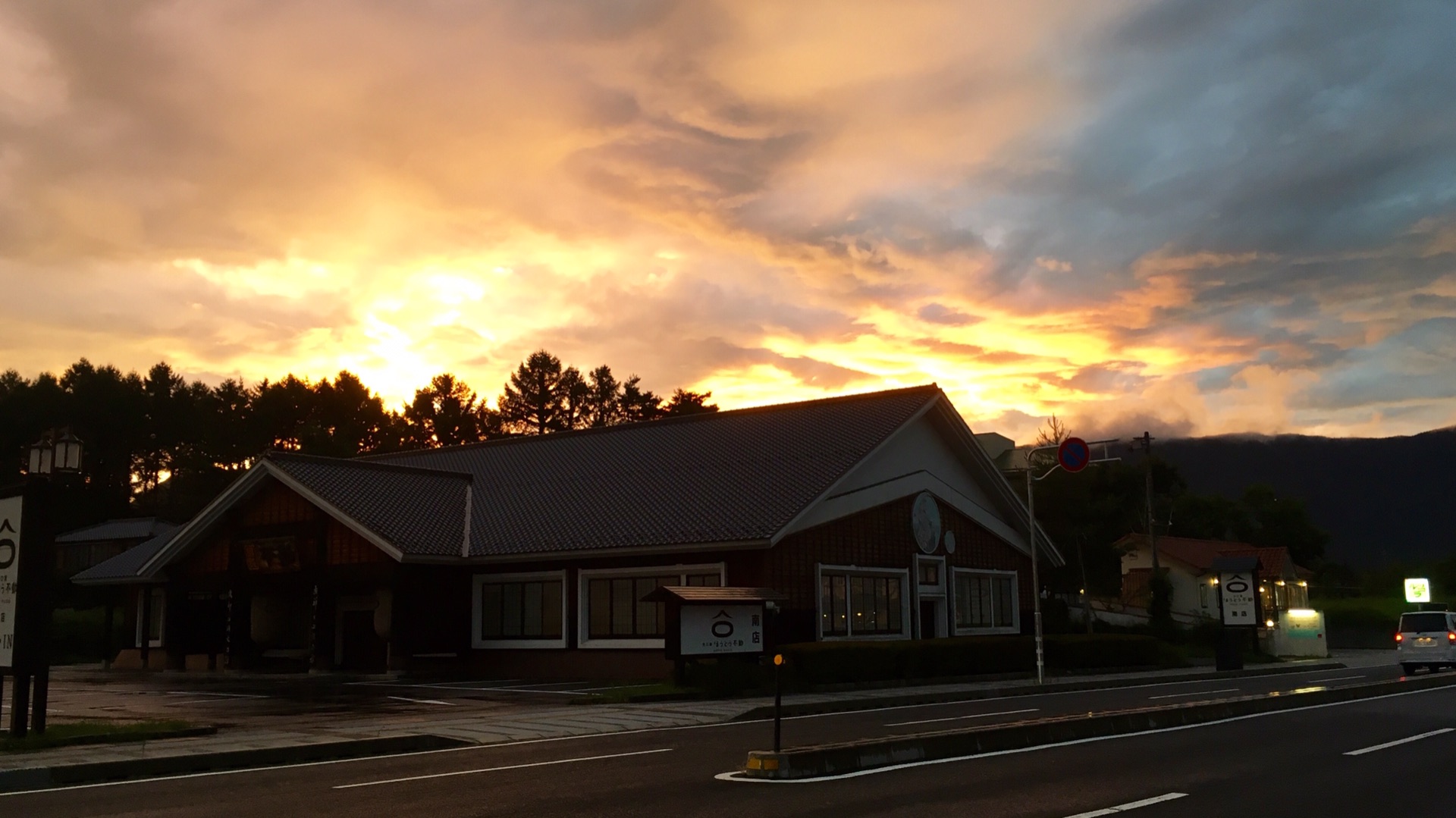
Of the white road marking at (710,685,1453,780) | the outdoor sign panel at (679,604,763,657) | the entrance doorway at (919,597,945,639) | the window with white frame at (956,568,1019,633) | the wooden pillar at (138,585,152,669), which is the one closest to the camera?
the white road marking at (710,685,1453,780)

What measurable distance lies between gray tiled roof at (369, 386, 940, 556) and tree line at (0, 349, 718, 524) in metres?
38.1

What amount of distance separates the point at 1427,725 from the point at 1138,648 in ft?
67.8

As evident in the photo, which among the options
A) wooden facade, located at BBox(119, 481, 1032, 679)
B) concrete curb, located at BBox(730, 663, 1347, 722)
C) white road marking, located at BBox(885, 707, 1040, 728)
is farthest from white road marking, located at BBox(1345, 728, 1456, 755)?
wooden facade, located at BBox(119, 481, 1032, 679)

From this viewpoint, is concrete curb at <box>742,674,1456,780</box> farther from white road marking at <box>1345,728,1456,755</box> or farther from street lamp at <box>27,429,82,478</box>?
street lamp at <box>27,429,82,478</box>

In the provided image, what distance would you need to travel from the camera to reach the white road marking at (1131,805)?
9.70 meters

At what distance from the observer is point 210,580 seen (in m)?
39.9

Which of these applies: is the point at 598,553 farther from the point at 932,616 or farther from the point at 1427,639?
the point at 1427,639

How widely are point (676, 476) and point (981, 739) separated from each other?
76.0ft

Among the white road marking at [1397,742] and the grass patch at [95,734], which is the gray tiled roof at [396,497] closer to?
the grass patch at [95,734]

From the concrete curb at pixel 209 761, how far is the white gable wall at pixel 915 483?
49.0ft

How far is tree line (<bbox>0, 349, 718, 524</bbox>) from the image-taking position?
82.0 m

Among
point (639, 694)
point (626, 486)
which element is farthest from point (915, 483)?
point (639, 694)

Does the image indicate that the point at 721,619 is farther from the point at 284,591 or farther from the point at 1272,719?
the point at 284,591

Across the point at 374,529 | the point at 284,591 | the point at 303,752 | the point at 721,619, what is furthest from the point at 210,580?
the point at 303,752
